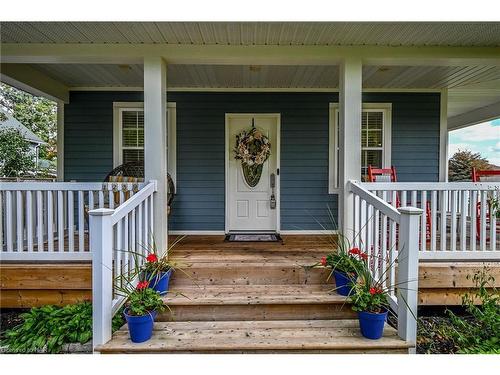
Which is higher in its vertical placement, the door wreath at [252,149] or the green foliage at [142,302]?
the door wreath at [252,149]

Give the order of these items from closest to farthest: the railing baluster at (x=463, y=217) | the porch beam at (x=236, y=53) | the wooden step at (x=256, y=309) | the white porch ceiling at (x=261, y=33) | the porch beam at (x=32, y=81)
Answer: the wooden step at (x=256, y=309), the white porch ceiling at (x=261, y=33), the railing baluster at (x=463, y=217), the porch beam at (x=236, y=53), the porch beam at (x=32, y=81)

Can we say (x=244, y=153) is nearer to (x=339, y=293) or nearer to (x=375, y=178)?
(x=375, y=178)

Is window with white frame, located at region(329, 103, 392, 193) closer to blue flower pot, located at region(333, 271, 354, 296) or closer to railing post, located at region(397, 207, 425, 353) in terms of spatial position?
blue flower pot, located at region(333, 271, 354, 296)

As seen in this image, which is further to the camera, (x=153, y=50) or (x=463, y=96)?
(x=463, y=96)

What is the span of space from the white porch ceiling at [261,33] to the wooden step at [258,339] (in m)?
2.73

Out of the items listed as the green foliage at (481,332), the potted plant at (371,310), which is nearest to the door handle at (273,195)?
the potted plant at (371,310)

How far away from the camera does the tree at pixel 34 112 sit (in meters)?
15.1

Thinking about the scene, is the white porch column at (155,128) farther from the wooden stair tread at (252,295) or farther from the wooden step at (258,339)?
the wooden step at (258,339)

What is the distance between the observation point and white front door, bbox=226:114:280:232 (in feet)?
17.4

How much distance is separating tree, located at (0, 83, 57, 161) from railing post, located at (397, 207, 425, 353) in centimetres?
1628

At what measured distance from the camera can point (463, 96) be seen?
593 centimetres

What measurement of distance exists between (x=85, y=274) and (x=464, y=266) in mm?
3862

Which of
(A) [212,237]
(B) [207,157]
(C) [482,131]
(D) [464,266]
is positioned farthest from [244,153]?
(C) [482,131]

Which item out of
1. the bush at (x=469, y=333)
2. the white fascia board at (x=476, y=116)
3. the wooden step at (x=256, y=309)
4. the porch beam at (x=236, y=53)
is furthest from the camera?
the white fascia board at (x=476, y=116)
